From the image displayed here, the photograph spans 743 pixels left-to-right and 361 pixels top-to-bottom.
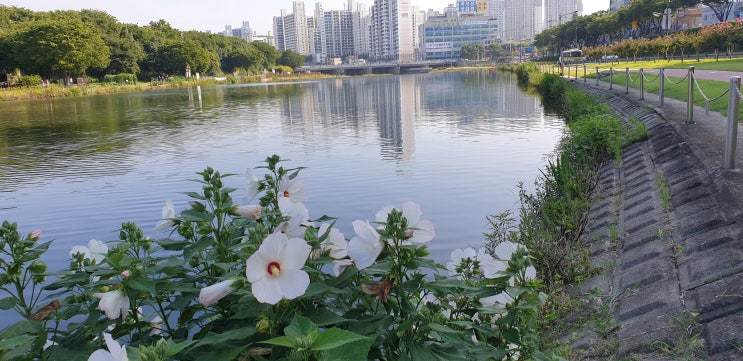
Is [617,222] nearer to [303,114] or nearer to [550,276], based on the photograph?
[550,276]

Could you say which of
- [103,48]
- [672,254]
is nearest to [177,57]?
[103,48]

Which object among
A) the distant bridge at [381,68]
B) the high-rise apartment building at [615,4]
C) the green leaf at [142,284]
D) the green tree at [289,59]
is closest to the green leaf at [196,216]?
the green leaf at [142,284]

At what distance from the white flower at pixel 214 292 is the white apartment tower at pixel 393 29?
153202 mm

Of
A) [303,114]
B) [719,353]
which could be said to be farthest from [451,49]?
[719,353]

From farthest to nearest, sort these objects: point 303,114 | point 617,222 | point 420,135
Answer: point 303,114
point 420,135
point 617,222

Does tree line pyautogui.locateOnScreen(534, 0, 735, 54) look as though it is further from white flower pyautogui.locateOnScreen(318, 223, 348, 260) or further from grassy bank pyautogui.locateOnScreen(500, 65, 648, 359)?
white flower pyautogui.locateOnScreen(318, 223, 348, 260)

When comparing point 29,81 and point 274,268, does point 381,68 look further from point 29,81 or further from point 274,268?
point 274,268

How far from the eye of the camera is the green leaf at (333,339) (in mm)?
1124

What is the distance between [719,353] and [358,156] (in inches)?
422

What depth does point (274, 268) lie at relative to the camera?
1.34 metres

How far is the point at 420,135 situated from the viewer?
54.2ft

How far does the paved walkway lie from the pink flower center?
227cm

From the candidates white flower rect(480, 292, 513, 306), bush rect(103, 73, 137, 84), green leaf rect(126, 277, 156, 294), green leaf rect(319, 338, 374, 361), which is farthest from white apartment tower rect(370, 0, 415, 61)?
green leaf rect(319, 338, 374, 361)

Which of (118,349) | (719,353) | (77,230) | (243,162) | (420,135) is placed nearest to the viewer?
(118,349)
